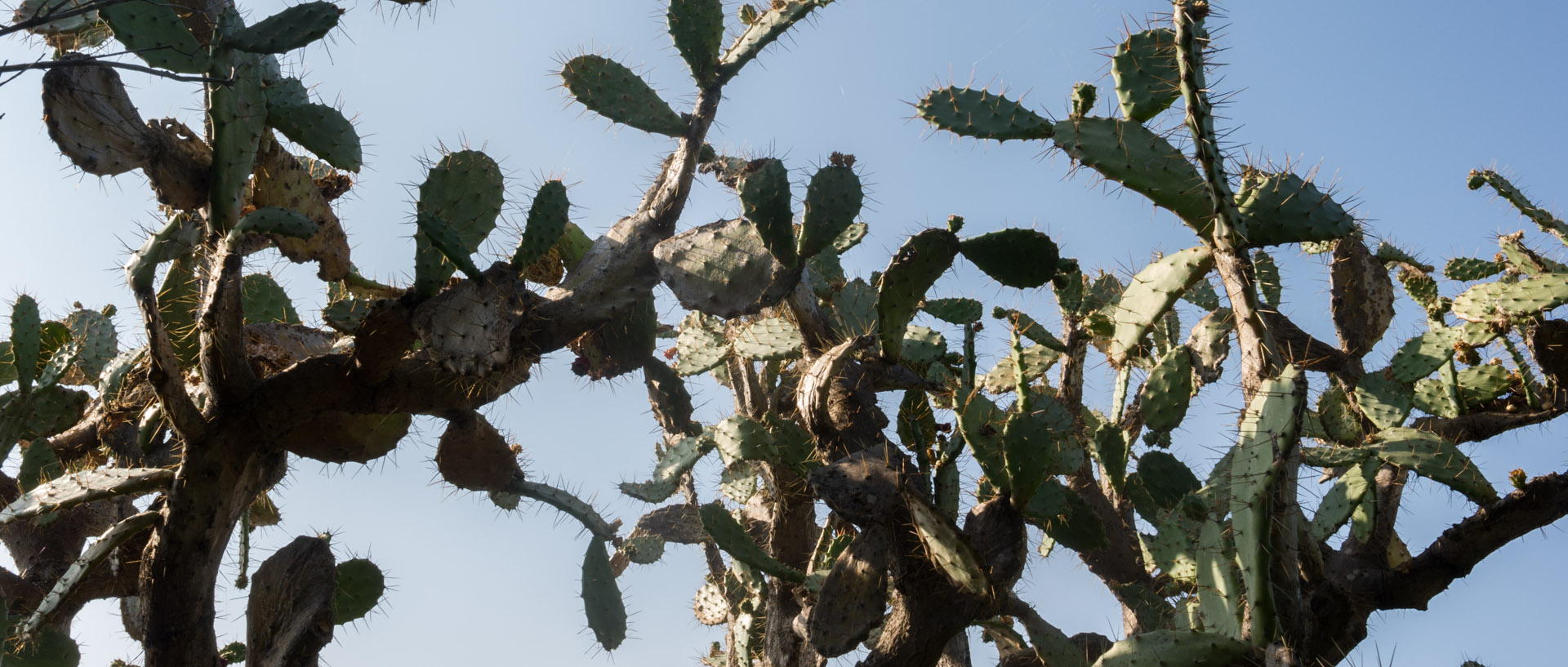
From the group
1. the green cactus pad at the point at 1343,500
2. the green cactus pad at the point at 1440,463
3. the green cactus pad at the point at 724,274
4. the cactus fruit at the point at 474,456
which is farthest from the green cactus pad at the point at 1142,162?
the cactus fruit at the point at 474,456

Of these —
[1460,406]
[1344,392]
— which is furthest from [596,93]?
[1460,406]

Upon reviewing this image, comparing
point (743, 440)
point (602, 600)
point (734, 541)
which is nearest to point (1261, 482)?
point (743, 440)

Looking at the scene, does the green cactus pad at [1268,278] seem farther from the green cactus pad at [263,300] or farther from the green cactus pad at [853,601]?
the green cactus pad at [263,300]

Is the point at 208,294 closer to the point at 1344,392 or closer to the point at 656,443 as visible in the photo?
the point at 656,443

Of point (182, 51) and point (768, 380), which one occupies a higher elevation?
point (182, 51)

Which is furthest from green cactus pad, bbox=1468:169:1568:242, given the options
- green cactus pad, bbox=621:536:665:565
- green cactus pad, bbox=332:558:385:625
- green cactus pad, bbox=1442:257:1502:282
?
green cactus pad, bbox=332:558:385:625

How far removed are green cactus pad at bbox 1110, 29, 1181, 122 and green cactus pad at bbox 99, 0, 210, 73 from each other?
7.63 ft

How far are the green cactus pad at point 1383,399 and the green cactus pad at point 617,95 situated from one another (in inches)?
93.1

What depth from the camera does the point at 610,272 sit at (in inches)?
113

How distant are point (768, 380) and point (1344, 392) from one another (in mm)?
2041

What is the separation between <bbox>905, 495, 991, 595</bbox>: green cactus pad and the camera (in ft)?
7.32

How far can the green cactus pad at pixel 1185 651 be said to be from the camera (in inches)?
73.1

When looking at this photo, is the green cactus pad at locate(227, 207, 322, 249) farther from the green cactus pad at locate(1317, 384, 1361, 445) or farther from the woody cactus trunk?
the green cactus pad at locate(1317, 384, 1361, 445)

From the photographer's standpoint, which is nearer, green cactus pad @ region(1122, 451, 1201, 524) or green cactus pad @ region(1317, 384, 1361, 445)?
green cactus pad @ region(1122, 451, 1201, 524)
